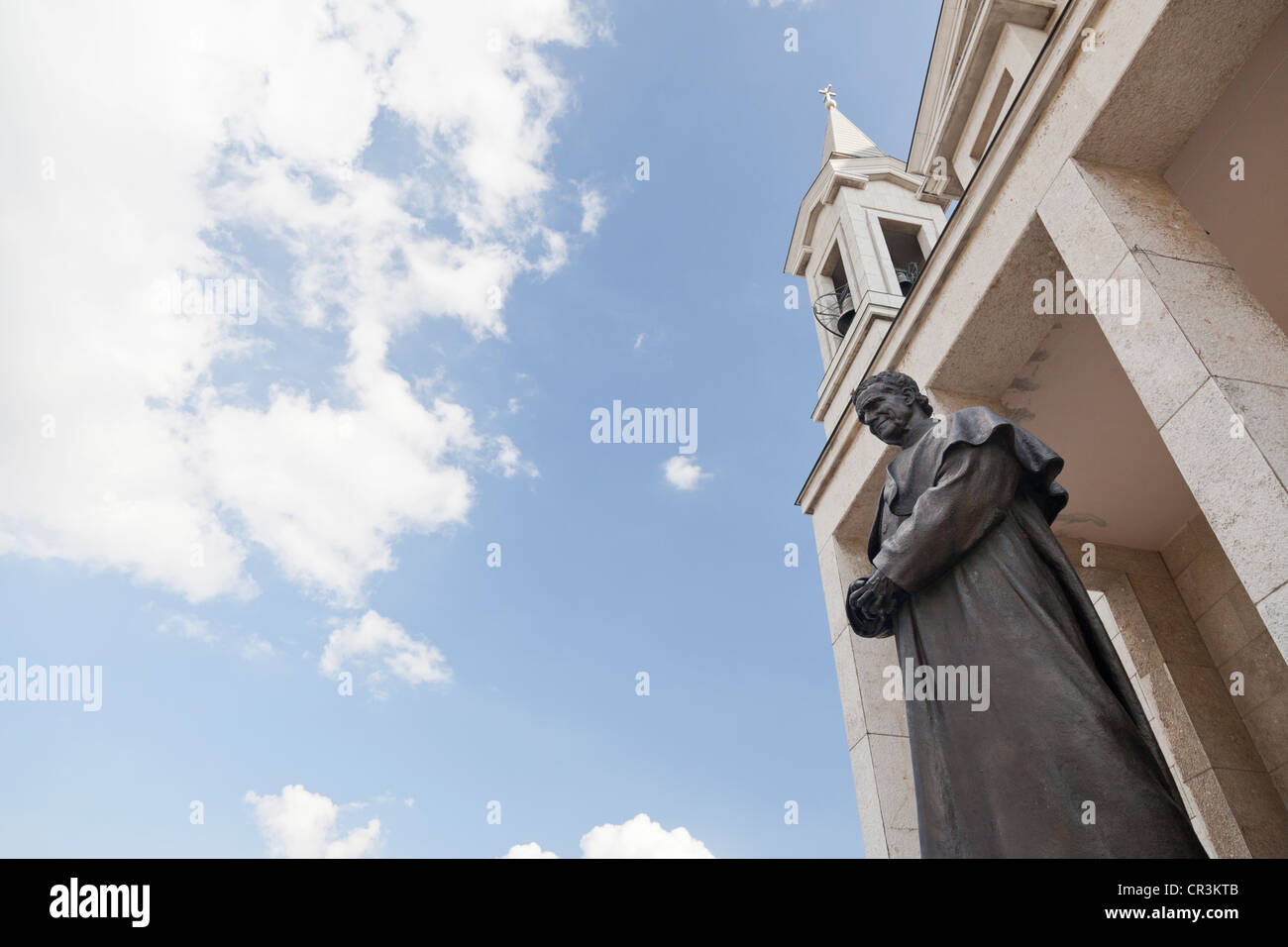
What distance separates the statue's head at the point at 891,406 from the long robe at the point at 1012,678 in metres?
0.44

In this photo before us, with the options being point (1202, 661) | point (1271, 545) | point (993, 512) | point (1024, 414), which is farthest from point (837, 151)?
point (993, 512)

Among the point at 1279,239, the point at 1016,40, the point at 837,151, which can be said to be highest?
the point at 837,151

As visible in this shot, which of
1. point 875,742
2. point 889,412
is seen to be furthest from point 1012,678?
point 875,742

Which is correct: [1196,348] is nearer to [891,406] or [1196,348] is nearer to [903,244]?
[891,406]

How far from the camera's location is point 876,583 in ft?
12.6

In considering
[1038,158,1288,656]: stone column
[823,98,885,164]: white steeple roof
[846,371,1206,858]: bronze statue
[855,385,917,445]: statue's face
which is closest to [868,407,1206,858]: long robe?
[846,371,1206,858]: bronze statue

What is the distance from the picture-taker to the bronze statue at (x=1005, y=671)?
2.88 m

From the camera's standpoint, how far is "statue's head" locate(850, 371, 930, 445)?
473 centimetres

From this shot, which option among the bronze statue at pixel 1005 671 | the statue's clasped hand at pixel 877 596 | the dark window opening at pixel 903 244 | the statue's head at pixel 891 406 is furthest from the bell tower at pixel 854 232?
the statue's clasped hand at pixel 877 596

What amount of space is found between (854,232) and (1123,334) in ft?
31.2

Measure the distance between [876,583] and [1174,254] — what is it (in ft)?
16.1
